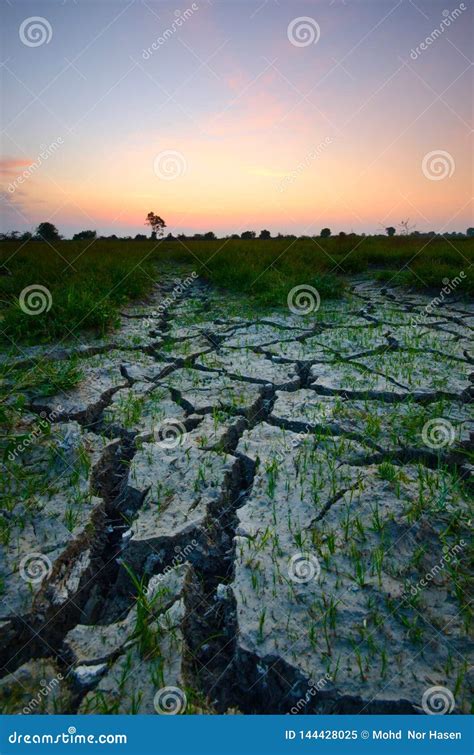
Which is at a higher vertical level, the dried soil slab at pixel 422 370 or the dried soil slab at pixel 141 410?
the dried soil slab at pixel 422 370

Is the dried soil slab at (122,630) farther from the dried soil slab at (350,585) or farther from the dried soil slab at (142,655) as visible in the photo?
the dried soil slab at (350,585)

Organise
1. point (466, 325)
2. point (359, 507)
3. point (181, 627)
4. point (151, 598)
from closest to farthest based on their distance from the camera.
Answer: point (181, 627), point (151, 598), point (359, 507), point (466, 325)

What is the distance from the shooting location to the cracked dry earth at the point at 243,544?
118cm

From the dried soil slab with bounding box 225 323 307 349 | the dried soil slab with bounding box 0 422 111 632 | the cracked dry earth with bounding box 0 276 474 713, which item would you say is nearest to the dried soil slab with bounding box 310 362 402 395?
the cracked dry earth with bounding box 0 276 474 713

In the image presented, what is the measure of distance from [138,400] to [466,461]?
1699 millimetres

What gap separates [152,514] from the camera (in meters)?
1.76

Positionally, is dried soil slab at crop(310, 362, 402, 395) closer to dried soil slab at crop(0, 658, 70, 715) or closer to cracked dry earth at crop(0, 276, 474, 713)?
cracked dry earth at crop(0, 276, 474, 713)

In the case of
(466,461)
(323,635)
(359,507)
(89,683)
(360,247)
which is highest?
(360,247)

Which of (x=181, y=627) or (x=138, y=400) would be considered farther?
(x=138, y=400)

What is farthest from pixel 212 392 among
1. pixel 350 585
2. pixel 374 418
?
pixel 350 585

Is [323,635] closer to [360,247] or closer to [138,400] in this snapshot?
[138,400]

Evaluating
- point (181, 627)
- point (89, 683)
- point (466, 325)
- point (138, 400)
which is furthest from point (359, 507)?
point (466, 325)

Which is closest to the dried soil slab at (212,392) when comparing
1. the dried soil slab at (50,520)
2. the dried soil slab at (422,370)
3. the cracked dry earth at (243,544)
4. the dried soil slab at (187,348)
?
the cracked dry earth at (243,544)

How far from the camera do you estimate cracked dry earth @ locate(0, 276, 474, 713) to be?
3.89 feet
